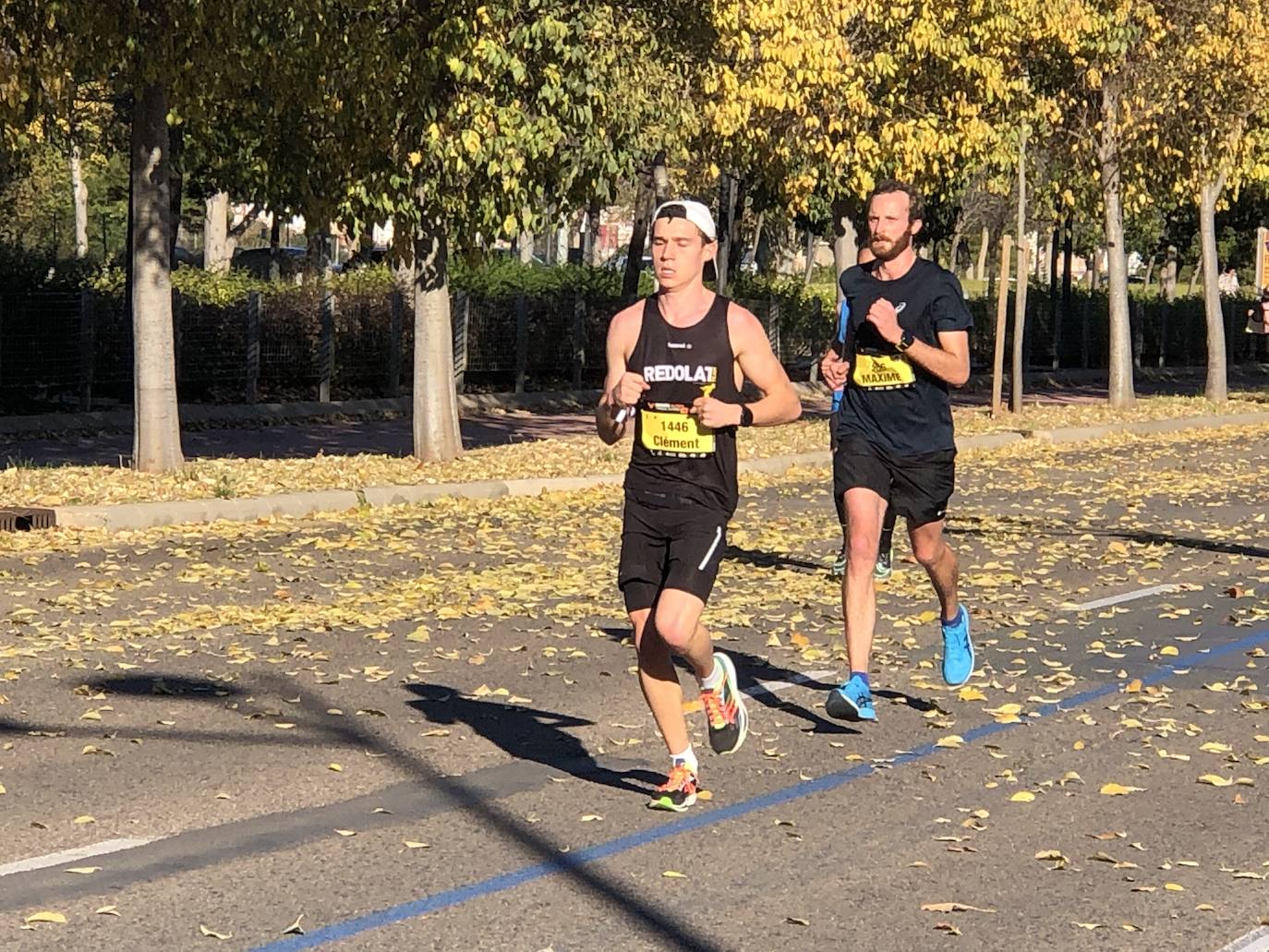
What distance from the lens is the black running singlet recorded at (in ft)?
22.5

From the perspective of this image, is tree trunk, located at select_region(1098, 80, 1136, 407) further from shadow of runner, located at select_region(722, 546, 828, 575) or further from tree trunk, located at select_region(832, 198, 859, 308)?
shadow of runner, located at select_region(722, 546, 828, 575)

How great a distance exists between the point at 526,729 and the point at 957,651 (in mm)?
1854

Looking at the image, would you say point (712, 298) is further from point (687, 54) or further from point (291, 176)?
point (687, 54)

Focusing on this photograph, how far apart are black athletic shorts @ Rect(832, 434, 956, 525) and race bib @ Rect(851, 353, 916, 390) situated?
0.75ft

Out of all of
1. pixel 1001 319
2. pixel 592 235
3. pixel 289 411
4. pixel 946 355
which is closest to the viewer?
pixel 946 355

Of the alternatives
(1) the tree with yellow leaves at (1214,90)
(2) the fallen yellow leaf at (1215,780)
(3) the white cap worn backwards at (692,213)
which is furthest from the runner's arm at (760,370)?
(1) the tree with yellow leaves at (1214,90)

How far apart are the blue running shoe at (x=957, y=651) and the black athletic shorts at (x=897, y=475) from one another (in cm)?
59

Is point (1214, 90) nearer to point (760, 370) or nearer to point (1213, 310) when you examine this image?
point (1213, 310)

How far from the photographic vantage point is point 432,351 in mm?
19516

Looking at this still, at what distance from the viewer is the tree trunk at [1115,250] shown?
30.7 m

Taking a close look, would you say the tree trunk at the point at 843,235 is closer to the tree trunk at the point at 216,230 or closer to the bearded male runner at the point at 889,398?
the bearded male runner at the point at 889,398

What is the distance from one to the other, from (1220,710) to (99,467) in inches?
449

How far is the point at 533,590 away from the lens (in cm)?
1216

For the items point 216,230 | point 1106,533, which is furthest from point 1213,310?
point 216,230
